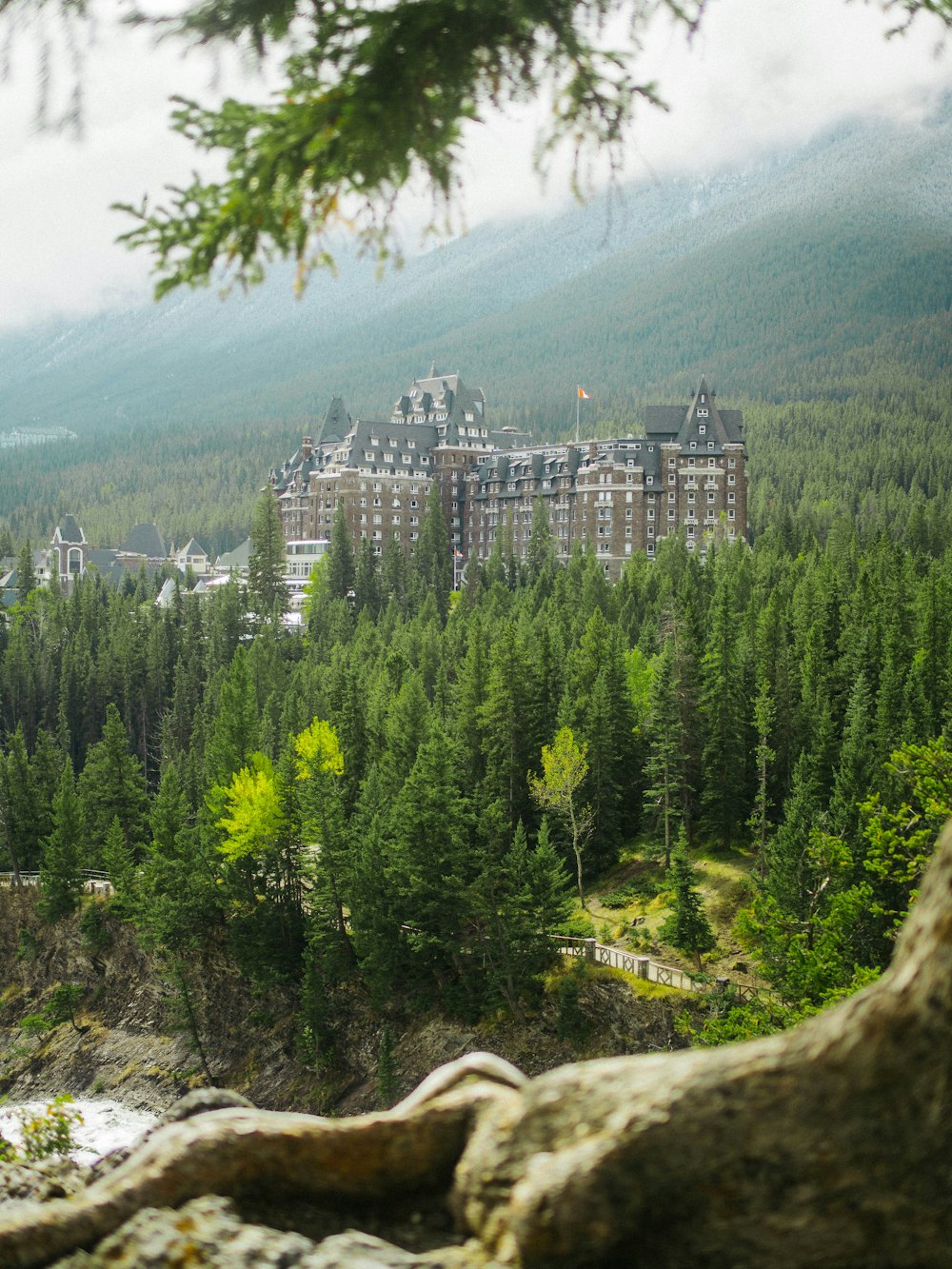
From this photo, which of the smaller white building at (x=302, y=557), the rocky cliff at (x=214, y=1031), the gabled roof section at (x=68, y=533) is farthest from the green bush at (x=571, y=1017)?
the gabled roof section at (x=68, y=533)

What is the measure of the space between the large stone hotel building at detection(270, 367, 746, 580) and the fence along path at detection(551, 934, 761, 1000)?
90.4 metres

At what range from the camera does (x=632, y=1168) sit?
6.47 meters

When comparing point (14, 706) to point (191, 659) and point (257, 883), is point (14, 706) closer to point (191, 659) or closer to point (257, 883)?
point (191, 659)

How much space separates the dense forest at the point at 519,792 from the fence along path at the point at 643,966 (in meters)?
1.45

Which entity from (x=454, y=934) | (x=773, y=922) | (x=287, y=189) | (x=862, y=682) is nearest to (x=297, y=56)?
(x=287, y=189)

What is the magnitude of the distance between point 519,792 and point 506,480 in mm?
94385

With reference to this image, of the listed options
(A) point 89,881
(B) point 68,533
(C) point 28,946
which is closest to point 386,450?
(B) point 68,533

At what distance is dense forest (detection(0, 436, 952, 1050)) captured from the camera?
4091 cm

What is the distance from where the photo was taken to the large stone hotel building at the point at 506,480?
139 metres

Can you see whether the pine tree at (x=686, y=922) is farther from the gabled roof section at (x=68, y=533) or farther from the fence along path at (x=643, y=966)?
the gabled roof section at (x=68, y=533)

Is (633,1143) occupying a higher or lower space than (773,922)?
higher

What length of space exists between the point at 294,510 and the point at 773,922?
133320mm

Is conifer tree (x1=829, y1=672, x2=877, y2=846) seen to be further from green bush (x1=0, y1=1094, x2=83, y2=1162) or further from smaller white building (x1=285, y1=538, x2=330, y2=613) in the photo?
smaller white building (x1=285, y1=538, x2=330, y2=613)

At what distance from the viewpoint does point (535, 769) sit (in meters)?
64.1
